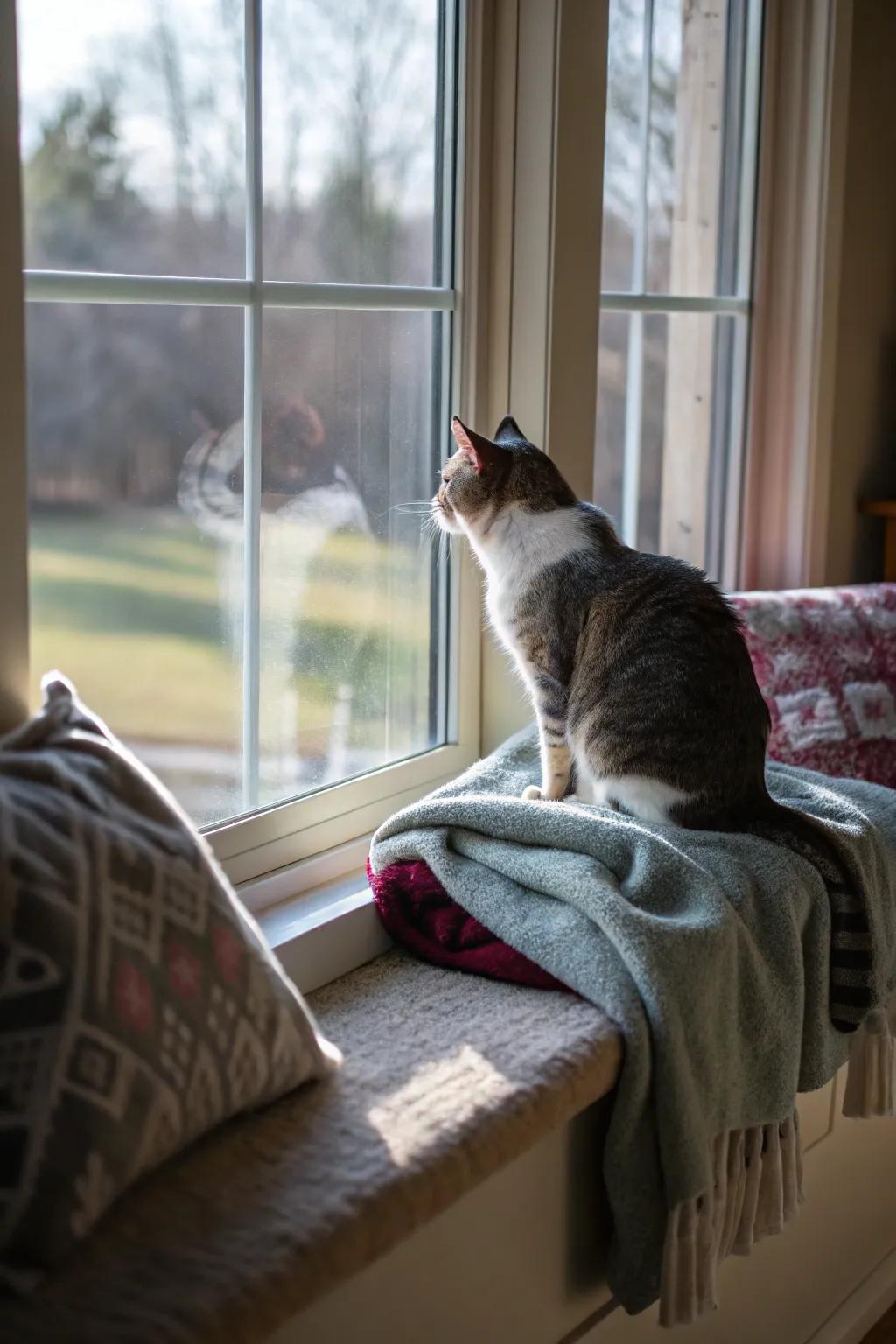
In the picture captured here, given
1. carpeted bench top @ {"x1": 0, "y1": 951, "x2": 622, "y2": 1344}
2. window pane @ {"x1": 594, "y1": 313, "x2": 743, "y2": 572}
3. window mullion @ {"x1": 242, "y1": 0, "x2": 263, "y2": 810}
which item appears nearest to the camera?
carpeted bench top @ {"x1": 0, "y1": 951, "x2": 622, "y2": 1344}

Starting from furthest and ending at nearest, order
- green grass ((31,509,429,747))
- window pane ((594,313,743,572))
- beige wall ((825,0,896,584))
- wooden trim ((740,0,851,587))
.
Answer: beige wall ((825,0,896,584))
wooden trim ((740,0,851,587))
window pane ((594,313,743,572))
green grass ((31,509,429,747))

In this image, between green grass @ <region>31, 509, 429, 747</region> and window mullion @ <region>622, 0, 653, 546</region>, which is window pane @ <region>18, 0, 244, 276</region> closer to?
green grass @ <region>31, 509, 429, 747</region>

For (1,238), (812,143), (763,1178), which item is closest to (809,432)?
(812,143)

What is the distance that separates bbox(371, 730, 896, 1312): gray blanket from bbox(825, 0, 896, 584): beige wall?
104cm

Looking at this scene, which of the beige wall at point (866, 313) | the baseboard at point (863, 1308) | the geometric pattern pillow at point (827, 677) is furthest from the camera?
the beige wall at point (866, 313)

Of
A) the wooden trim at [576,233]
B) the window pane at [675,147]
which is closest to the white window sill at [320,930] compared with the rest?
the wooden trim at [576,233]

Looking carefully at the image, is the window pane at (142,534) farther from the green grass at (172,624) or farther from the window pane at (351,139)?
the window pane at (351,139)

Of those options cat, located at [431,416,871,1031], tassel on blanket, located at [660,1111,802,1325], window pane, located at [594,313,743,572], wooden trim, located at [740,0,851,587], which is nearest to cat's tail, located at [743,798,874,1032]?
cat, located at [431,416,871,1031]

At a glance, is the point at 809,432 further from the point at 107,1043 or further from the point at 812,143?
the point at 107,1043

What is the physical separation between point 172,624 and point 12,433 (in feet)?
1.18

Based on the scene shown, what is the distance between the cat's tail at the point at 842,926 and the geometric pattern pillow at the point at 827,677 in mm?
463

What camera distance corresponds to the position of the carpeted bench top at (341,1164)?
97cm

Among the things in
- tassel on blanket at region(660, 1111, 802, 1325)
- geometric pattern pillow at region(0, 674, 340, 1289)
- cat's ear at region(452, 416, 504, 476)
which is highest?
cat's ear at region(452, 416, 504, 476)

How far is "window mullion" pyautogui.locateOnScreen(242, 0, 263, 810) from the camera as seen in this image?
157cm
